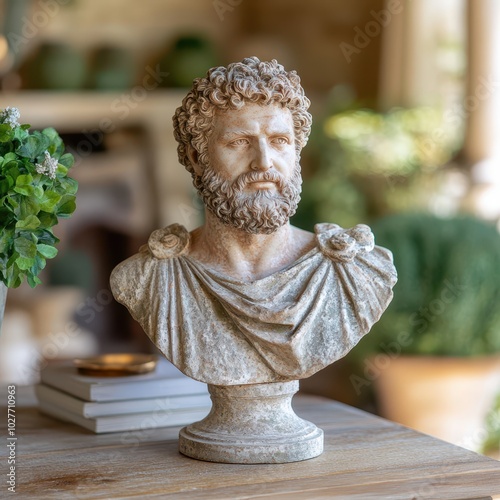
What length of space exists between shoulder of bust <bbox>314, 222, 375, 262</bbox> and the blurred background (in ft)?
4.15

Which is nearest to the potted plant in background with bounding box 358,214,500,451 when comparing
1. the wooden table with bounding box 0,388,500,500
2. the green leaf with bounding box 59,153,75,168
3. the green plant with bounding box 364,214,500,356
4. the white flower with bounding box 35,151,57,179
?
the green plant with bounding box 364,214,500,356

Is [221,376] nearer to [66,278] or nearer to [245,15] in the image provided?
[66,278]

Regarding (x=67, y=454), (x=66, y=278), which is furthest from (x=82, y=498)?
(x=66, y=278)

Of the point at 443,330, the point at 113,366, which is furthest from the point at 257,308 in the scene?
the point at 443,330

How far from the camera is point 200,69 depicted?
14.6ft

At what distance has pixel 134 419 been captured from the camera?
2.01m

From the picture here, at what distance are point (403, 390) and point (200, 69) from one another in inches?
77.3

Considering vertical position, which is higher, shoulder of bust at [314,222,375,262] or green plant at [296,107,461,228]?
green plant at [296,107,461,228]

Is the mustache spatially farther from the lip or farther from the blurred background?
the blurred background

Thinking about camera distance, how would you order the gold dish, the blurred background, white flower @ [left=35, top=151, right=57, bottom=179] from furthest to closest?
the blurred background < the gold dish < white flower @ [left=35, top=151, right=57, bottom=179]

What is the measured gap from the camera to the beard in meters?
1.75

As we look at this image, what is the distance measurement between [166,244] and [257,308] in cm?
22

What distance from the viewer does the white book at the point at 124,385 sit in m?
1.98

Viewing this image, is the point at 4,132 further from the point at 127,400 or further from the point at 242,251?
the point at 127,400
